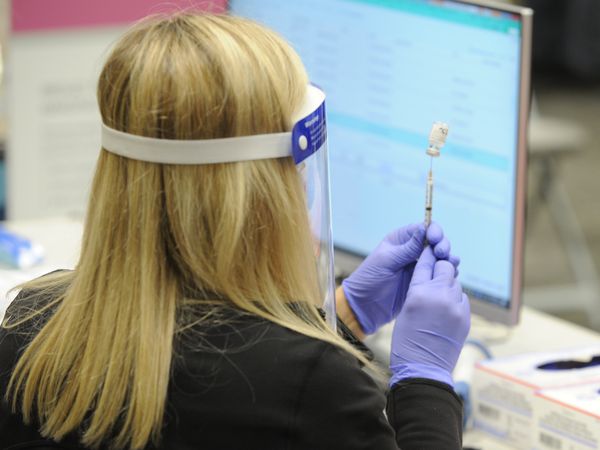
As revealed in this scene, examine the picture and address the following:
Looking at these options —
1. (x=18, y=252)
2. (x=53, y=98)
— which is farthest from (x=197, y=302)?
(x=53, y=98)

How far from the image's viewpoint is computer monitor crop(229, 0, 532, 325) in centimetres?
147

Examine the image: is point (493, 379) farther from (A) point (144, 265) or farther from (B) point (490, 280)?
(A) point (144, 265)

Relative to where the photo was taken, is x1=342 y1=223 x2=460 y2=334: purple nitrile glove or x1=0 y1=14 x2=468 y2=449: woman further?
x1=342 y1=223 x2=460 y2=334: purple nitrile glove

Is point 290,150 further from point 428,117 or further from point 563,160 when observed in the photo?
point 563,160

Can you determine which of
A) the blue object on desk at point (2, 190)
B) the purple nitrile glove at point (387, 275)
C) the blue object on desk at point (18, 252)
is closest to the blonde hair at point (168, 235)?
the purple nitrile glove at point (387, 275)

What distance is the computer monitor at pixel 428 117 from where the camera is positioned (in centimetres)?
147

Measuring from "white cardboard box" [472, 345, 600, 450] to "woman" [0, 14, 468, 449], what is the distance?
12.7 inches

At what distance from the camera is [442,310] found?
1157 mm

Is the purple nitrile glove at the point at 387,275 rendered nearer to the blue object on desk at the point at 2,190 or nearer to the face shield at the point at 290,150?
the face shield at the point at 290,150

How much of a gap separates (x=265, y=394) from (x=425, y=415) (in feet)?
0.63

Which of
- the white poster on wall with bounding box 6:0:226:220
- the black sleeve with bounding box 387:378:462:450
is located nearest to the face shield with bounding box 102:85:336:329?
the black sleeve with bounding box 387:378:462:450

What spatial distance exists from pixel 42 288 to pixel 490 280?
26.7 inches

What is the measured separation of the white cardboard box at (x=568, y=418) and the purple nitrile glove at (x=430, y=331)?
213 mm

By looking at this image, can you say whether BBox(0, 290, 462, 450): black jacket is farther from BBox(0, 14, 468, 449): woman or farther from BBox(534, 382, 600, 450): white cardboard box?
BBox(534, 382, 600, 450): white cardboard box
